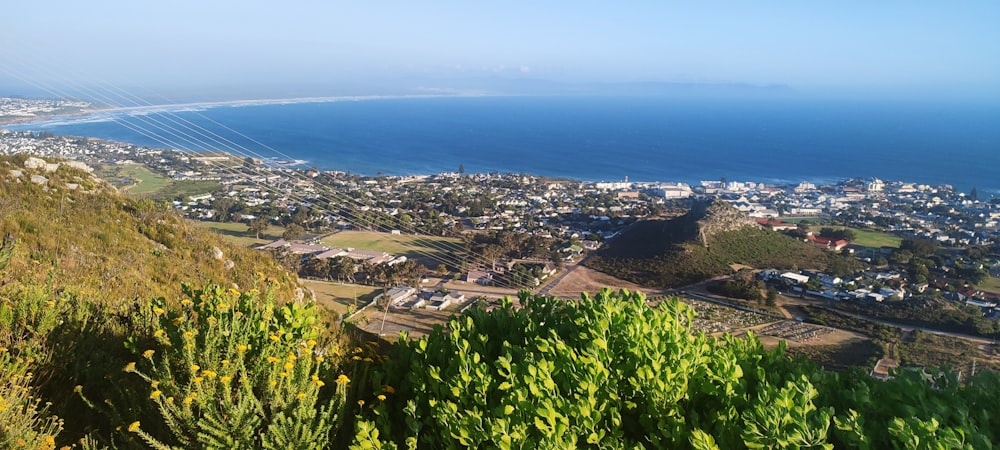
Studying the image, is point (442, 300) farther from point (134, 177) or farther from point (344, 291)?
point (134, 177)

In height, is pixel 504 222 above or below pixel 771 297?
below

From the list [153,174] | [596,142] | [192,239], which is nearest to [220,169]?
[153,174]

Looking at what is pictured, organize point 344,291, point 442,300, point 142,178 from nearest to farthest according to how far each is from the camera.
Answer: point 442,300
point 344,291
point 142,178

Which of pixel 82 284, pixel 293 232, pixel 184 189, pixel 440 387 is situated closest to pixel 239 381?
pixel 440 387

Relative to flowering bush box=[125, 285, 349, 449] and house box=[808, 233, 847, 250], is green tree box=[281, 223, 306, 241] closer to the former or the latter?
flowering bush box=[125, 285, 349, 449]

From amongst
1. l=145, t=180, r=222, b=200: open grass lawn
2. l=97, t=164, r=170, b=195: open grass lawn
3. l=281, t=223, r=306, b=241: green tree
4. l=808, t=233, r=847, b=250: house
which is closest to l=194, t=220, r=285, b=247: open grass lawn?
l=281, t=223, r=306, b=241: green tree

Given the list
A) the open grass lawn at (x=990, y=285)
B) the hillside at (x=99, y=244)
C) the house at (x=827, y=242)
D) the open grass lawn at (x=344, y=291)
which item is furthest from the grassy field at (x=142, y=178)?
the open grass lawn at (x=990, y=285)

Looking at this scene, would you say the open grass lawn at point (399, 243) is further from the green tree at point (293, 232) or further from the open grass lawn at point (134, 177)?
the open grass lawn at point (134, 177)

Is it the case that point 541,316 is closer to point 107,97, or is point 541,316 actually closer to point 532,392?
point 532,392
